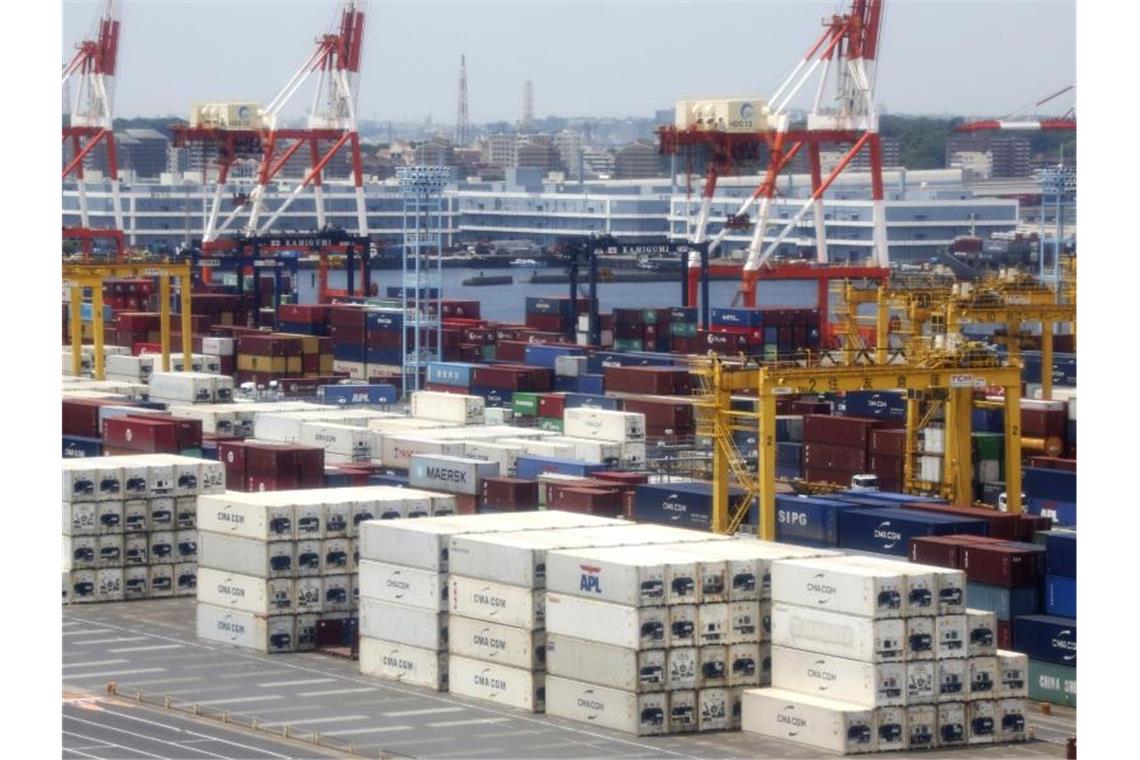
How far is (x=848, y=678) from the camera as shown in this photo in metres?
19.5

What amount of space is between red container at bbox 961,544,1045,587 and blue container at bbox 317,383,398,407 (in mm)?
25056

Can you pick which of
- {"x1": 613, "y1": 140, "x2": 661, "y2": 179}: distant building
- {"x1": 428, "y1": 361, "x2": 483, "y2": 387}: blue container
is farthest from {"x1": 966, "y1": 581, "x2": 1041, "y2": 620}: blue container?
{"x1": 613, "y1": 140, "x2": 661, "y2": 179}: distant building

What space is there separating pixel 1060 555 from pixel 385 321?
3374 cm

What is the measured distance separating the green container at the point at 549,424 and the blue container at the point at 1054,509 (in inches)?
499

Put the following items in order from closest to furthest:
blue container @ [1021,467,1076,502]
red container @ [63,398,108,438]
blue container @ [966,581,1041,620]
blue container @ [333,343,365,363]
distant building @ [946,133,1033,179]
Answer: blue container @ [966,581,1041,620] → blue container @ [1021,467,1076,502] → red container @ [63,398,108,438] → blue container @ [333,343,365,363] → distant building @ [946,133,1033,179]

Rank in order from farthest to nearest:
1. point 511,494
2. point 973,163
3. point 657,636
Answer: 1. point 973,163
2. point 511,494
3. point 657,636

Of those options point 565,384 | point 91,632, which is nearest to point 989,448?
point 91,632

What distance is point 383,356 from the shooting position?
53062mm

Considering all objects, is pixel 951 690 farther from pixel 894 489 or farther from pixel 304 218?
pixel 304 218

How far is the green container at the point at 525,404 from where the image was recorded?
133 feet

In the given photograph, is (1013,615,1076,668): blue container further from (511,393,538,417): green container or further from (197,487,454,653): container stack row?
(511,393,538,417): green container

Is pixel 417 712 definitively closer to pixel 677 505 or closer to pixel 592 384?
pixel 677 505

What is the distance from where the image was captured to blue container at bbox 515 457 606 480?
96.8 feet

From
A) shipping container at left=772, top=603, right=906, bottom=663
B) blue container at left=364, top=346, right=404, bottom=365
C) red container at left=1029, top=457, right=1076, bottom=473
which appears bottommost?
shipping container at left=772, top=603, right=906, bottom=663
